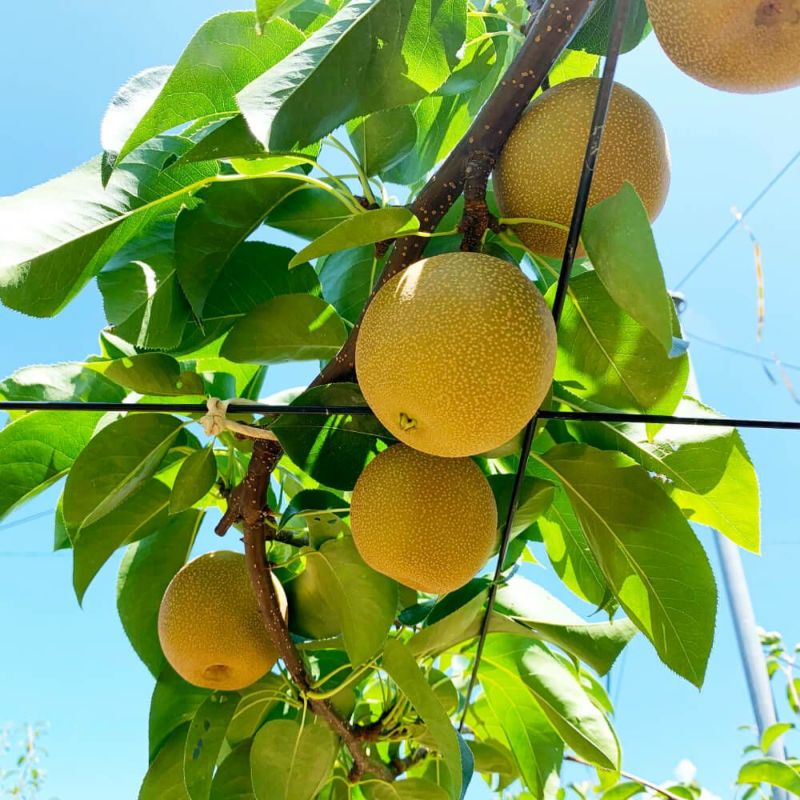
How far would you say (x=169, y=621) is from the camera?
0.88 m

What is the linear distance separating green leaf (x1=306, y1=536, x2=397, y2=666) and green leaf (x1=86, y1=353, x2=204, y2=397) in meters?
0.25

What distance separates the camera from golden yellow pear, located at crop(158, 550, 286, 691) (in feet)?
2.86

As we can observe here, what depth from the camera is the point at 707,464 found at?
2.39 feet

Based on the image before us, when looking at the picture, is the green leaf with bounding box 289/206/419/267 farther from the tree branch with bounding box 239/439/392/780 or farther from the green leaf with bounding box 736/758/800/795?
the green leaf with bounding box 736/758/800/795

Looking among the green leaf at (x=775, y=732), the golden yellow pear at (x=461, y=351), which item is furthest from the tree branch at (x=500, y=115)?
the green leaf at (x=775, y=732)

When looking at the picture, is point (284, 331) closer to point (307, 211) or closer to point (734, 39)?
point (307, 211)

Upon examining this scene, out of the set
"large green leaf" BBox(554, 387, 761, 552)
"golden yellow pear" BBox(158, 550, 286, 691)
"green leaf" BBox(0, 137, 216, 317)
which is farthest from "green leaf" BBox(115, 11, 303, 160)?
"golden yellow pear" BBox(158, 550, 286, 691)

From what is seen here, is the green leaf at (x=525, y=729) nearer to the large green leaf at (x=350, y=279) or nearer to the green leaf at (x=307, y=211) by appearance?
the large green leaf at (x=350, y=279)

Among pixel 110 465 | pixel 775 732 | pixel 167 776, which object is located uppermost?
pixel 110 465

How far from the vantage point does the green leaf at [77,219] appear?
62 cm

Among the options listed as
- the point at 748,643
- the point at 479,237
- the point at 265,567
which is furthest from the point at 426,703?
the point at 748,643

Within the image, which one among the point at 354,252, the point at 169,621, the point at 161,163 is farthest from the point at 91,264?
the point at 169,621

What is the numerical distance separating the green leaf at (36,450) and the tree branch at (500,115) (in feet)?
1.14

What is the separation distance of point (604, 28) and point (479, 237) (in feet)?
0.73
